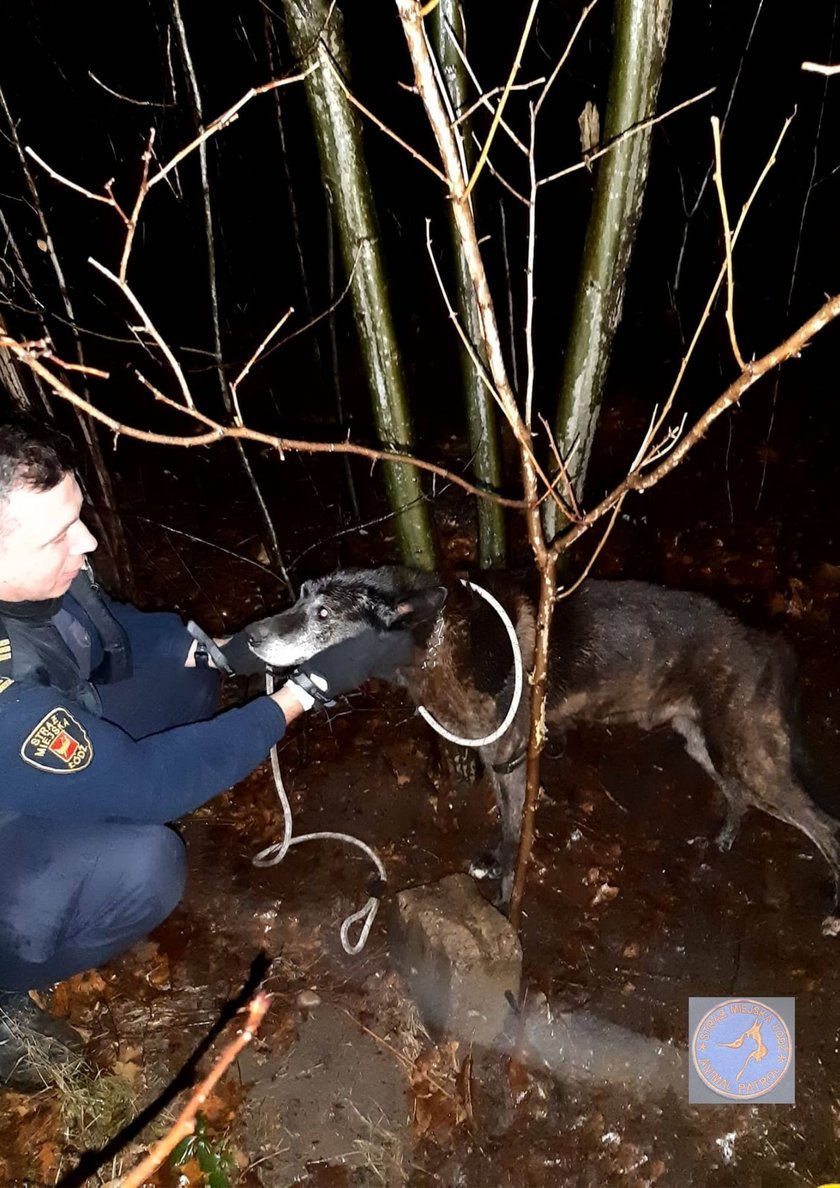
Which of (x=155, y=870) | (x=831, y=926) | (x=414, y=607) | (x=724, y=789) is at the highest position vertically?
(x=414, y=607)

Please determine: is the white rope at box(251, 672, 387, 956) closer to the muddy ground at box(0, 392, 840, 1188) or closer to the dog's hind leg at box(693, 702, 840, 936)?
the muddy ground at box(0, 392, 840, 1188)

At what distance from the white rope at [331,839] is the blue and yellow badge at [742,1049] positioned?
1.75m

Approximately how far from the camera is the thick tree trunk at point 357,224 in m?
3.00

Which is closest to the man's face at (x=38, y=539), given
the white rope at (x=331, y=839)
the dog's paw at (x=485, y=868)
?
the white rope at (x=331, y=839)

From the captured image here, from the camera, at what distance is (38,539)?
2.97m

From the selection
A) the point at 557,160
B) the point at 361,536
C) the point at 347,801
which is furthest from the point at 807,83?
the point at 347,801

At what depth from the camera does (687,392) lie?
9156mm

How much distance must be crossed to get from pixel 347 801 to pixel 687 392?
6.98m

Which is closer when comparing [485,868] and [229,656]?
[229,656]

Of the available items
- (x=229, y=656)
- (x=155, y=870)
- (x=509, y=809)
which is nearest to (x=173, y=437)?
(x=155, y=870)

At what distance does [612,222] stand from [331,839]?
391cm

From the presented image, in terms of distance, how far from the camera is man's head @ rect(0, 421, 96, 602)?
291 cm

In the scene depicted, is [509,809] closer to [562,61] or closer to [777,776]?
[777,776]

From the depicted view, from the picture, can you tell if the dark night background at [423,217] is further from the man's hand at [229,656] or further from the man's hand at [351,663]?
the man's hand at [351,663]
